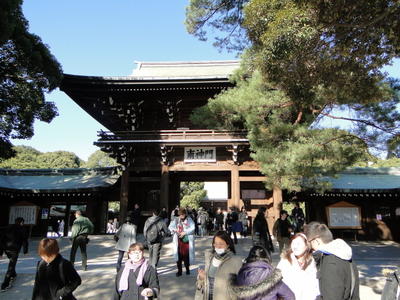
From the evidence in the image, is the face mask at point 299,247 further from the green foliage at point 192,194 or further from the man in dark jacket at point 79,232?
the green foliage at point 192,194

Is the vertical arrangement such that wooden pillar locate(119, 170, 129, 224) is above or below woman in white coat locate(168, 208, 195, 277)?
above

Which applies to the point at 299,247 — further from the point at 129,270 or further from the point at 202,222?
the point at 202,222

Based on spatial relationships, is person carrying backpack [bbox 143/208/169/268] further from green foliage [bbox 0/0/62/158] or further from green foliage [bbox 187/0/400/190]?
green foliage [bbox 0/0/62/158]

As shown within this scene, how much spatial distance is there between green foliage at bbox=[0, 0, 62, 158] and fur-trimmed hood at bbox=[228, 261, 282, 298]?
11.0 metres

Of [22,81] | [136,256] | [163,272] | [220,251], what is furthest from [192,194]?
[220,251]

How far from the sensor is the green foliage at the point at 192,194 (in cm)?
3050

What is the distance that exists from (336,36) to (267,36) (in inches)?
52.4

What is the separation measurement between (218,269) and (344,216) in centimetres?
1362

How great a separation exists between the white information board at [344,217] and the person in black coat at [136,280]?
13.3m

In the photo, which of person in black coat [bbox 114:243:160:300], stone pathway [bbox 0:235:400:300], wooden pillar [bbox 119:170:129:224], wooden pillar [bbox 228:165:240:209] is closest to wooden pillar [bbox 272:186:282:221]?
wooden pillar [bbox 228:165:240:209]

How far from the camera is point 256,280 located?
2.30m

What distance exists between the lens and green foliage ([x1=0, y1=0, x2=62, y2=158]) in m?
10.6

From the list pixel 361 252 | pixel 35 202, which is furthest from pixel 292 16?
Answer: pixel 35 202

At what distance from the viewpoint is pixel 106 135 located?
527 inches
